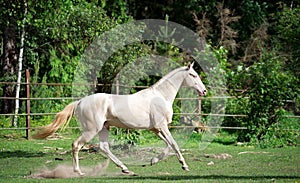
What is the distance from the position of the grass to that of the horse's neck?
129 centimetres

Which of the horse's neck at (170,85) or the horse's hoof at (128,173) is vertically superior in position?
the horse's neck at (170,85)

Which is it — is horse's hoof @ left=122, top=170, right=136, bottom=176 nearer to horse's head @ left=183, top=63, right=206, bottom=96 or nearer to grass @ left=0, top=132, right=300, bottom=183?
grass @ left=0, top=132, right=300, bottom=183

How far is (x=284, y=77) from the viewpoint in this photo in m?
14.1

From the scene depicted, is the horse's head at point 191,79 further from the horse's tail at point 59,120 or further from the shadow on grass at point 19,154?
the shadow on grass at point 19,154

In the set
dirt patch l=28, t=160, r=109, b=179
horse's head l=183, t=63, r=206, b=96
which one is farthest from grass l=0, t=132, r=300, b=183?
horse's head l=183, t=63, r=206, b=96

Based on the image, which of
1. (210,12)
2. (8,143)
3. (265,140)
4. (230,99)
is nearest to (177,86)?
(265,140)

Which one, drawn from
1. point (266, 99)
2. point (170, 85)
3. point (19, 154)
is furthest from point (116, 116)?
point (266, 99)

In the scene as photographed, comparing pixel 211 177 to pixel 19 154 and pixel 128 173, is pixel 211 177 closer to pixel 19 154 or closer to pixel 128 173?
pixel 128 173

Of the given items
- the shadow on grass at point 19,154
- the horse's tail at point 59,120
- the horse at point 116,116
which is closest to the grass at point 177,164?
the shadow on grass at point 19,154

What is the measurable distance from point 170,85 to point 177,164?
1620 mm

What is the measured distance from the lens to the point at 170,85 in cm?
985

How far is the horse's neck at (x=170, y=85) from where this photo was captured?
976cm

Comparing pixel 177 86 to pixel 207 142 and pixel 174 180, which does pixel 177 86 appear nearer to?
pixel 174 180

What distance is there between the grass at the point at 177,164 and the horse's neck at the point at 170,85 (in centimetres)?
129
